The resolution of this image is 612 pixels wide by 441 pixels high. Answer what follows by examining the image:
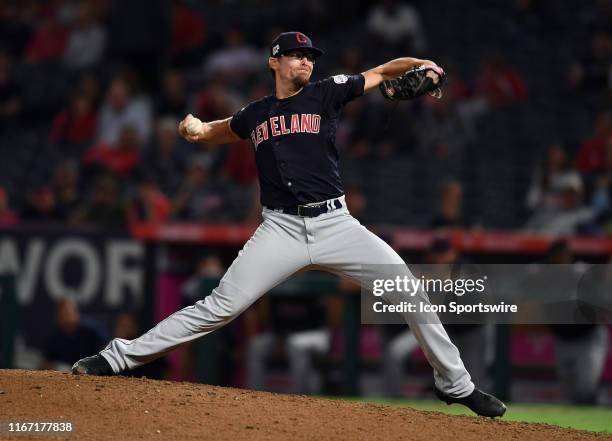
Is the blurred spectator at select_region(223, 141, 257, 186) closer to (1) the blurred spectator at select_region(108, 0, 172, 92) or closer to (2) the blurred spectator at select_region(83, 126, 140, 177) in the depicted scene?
(2) the blurred spectator at select_region(83, 126, 140, 177)

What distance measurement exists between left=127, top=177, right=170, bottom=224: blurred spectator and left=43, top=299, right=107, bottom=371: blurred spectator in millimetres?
1324

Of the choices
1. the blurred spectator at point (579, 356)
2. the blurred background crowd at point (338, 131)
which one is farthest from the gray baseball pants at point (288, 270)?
the blurred spectator at point (579, 356)

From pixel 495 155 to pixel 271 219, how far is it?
7.18 metres

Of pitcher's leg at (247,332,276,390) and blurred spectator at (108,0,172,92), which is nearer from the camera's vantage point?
pitcher's leg at (247,332,276,390)

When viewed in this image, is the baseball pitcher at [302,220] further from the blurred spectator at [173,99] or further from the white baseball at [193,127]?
the blurred spectator at [173,99]

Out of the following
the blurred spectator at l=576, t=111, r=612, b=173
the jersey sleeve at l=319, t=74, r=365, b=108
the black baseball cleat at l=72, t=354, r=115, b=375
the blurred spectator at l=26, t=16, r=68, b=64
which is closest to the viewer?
the jersey sleeve at l=319, t=74, r=365, b=108

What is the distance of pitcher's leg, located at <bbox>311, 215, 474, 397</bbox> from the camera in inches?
239

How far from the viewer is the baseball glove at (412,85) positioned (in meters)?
6.08

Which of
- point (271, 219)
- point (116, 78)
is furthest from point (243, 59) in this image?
point (271, 219)

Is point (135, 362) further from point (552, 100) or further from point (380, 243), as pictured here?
point (552, 100)

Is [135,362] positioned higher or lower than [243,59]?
lower

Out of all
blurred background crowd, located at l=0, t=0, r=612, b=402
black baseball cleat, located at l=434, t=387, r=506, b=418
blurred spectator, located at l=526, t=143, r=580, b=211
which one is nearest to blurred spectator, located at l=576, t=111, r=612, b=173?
Answer: blurred background crowd, located at l=0, t=0, r=612, b=402

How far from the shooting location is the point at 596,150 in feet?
40.3

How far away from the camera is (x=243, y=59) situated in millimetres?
15023
